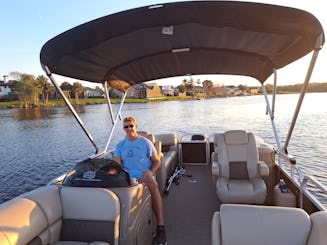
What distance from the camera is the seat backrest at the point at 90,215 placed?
6.33ft

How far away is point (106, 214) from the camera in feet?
6.36

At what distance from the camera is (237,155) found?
3842 mm

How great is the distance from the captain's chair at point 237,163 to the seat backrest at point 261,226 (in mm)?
1794

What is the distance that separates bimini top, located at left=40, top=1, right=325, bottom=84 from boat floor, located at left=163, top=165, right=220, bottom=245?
198cm

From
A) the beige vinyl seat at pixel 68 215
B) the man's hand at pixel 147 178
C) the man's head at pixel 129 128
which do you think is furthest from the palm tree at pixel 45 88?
the beige vinyl seat at pixel 68 215

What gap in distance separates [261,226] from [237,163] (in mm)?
2319

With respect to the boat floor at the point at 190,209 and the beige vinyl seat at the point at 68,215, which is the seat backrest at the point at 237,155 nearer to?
the boat floor at the point at 190,209

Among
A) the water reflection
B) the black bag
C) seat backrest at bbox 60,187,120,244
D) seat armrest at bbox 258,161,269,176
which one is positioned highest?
the black bag

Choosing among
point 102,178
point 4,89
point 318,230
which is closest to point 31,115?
point 102,178

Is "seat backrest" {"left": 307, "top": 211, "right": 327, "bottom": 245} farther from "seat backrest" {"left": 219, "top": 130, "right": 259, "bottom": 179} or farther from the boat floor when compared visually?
"seat backrest" {"left": 219, "top": 130, "right": 259, "bottom": 179}

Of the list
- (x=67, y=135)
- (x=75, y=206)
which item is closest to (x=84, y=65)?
(x=75, y=206)

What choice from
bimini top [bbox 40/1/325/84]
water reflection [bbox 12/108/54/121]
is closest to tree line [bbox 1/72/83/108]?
water reflection [bbox 12/108/54/121]

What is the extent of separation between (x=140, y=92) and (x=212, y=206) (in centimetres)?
5889

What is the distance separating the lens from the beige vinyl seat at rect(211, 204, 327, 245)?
1.49m
